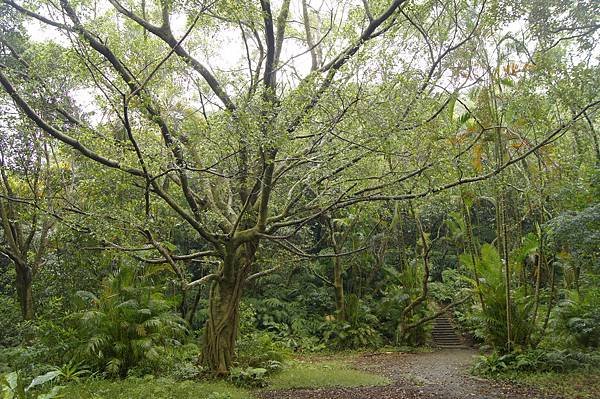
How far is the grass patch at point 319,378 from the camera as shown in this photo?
8183 millimetres

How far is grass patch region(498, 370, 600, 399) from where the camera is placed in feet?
23.1

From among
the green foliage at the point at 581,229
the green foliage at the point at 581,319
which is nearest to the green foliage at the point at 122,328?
the green foliage at the point at 581,229

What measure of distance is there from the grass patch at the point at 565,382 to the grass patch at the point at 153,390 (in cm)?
469

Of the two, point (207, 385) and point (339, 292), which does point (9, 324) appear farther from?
point (339, 292)

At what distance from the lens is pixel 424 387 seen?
799 cm

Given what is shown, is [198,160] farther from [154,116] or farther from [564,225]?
[564,225]

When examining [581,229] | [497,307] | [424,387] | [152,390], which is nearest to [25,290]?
[152,390]

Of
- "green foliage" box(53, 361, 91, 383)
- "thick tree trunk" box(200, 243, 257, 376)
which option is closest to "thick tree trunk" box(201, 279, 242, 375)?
"thick tree trunk" box(200, 243, 257, 376)

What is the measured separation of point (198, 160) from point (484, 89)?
233 inches

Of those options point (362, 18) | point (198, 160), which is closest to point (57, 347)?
point (198, 160)

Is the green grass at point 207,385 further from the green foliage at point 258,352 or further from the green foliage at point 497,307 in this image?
the green foliage at point 497,307

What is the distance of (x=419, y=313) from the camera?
580 inches

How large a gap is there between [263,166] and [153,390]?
3.79m

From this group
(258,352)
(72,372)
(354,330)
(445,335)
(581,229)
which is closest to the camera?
(581,229)
